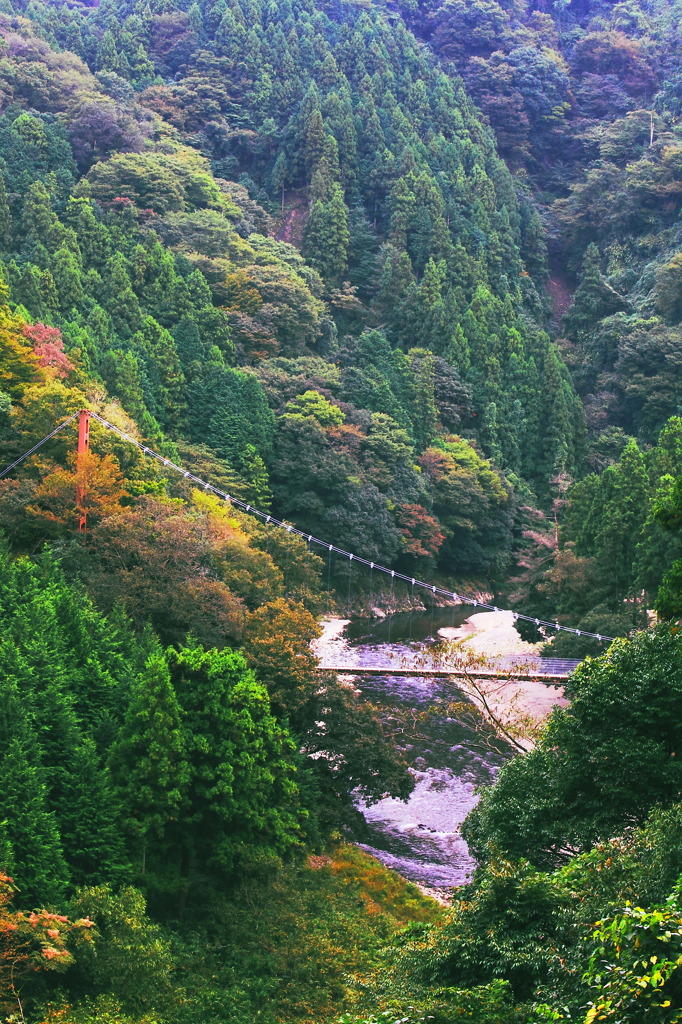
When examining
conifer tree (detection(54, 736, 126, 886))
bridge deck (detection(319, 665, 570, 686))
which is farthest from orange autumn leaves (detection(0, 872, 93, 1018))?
bridge deck (detection(319, 665, 570, 686))

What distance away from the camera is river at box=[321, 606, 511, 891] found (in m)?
18.1

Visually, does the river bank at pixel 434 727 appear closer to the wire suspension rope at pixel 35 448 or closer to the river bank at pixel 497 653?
the river bank at pixel 497 653

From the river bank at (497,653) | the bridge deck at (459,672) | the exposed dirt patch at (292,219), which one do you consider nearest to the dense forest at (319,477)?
the exposed dirt patch at (292,219)

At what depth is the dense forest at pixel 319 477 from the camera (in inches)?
451

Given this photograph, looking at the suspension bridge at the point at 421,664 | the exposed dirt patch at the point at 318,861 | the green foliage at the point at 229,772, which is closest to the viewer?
the green foliage at the point at 229,772

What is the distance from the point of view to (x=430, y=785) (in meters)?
20.6

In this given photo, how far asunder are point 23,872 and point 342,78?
48.0 meters

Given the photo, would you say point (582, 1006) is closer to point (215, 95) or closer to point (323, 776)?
point (323, 776)

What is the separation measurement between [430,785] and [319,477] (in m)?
14.5

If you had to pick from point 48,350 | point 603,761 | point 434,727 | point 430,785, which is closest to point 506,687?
point 434,727

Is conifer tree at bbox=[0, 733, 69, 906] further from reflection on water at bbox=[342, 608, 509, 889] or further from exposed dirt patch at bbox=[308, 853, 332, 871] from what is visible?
reflection on water at bbox=[342, 608, 509, 889]

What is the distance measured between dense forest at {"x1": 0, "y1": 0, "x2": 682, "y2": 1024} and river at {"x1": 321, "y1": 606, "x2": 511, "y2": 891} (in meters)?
0.75

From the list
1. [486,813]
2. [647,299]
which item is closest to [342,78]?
[647,299]

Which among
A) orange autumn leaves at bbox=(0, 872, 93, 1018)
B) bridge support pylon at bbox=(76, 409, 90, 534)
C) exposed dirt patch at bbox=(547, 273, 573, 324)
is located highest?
exposed dirt patch at bbox=(547, 273, 573, 324)
